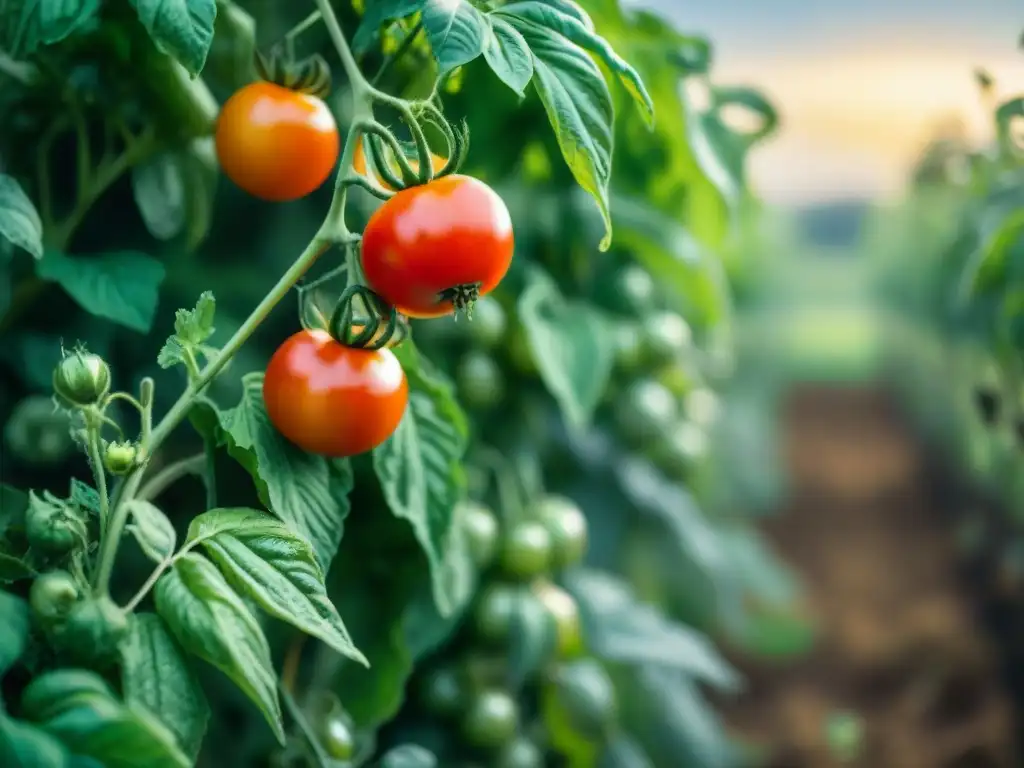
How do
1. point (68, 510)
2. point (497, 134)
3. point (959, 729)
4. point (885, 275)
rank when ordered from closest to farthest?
point (68, 510) → point (497, 134) → point (959, 729) → point (885, 275)

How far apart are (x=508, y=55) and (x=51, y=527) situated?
0.32 metres

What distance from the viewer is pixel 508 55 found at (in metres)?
0.55

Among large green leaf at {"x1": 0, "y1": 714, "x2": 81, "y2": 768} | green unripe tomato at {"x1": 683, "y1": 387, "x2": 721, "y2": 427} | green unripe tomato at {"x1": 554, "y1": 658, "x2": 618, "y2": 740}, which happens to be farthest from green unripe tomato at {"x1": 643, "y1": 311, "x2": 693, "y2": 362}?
large green leaf at {"x1": 0, "y1": 714, "x2": 81, "y2": 768}

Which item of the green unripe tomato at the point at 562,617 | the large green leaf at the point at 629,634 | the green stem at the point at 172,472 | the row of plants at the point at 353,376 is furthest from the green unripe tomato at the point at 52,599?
the large green leaf at the point at 629,634

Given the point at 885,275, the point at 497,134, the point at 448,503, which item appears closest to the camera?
the point at 448,503

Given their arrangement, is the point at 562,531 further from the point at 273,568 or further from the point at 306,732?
the point at 273,568

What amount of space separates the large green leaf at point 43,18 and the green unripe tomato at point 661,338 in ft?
2.39

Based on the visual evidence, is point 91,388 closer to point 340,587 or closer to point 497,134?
point 340,587

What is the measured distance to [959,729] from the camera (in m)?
1.69

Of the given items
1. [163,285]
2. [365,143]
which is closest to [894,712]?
[163,285]

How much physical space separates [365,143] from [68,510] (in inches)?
9.6

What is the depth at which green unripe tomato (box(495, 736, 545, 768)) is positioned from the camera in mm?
1040

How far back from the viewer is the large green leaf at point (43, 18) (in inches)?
24.1

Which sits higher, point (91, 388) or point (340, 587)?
point (91, 388)
